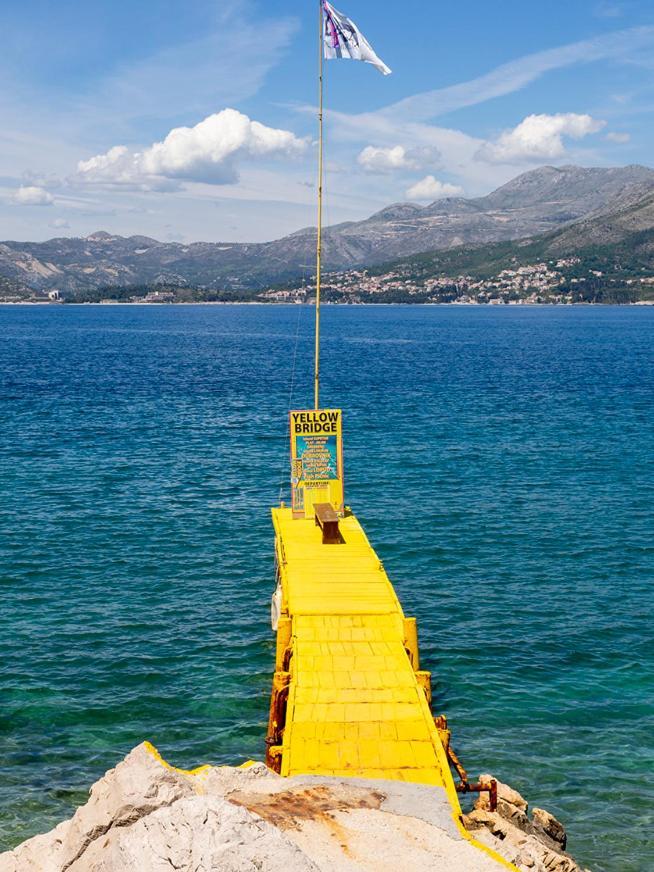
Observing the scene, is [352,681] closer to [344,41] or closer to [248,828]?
[248,828]

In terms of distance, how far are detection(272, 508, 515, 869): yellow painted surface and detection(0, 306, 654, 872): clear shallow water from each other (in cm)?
307

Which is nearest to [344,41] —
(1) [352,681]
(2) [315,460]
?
(2) [315,460]

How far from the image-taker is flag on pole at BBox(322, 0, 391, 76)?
103 ft

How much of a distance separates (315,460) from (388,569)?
5.12 metres

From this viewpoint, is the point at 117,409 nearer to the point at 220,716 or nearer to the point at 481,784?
the point at 220,716

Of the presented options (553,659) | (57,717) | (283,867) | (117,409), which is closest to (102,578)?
(57,717)

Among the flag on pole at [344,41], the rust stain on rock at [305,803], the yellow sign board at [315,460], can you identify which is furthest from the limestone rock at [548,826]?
the flag on pole at [344,41]

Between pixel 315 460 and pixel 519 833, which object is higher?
pixel 315 460

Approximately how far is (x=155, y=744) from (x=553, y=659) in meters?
12.1

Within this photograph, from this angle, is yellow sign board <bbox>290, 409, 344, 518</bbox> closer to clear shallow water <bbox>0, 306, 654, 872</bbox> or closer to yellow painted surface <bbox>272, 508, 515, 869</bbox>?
clear shallow water <bbox>0, 306, 654, 872</bbox>

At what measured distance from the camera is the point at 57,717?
2248 centimetres

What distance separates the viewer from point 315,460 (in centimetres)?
3247

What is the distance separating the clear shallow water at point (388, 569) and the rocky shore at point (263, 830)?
14.9 ft

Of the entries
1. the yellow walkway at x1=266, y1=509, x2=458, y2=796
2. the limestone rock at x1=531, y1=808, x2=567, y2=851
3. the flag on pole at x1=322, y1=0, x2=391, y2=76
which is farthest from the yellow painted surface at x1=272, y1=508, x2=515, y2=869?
the flag on pole at x1=322, y1=0, x2=391, y2=76
